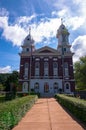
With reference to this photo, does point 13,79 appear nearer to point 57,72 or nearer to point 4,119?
point 57,72

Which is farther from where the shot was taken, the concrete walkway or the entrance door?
the entrance door

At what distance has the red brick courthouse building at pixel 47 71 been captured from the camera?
43156 millimetres

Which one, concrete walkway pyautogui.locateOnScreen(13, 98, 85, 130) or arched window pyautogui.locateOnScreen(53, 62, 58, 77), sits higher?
arched window pyautogui.locateOnScreen(53, 62, 58, 77)

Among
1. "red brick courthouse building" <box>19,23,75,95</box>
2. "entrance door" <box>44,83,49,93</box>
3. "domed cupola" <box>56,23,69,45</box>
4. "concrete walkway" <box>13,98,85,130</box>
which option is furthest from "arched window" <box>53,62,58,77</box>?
"concrete walkway" <box>13,98,85,130</box>

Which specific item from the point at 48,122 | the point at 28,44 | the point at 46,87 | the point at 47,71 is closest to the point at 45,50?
the point at 28,44

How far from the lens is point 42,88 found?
142 ft

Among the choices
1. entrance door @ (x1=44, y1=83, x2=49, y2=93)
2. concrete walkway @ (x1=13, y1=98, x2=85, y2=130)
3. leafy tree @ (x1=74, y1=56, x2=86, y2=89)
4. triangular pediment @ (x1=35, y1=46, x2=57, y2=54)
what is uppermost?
triangular pediment @ (x1=35, y1=46, x2=57, y2=54)

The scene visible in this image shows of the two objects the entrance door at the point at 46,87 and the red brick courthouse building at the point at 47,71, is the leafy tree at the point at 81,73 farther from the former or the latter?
the entrance door at the point at 46,87

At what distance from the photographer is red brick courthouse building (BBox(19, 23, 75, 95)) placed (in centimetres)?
4316

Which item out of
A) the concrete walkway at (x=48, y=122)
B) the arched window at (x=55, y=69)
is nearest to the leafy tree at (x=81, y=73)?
the arched window at (x=55, y=69)

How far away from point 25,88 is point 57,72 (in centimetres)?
985

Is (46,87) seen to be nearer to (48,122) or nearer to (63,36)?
(63,36)

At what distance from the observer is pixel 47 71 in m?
44.1

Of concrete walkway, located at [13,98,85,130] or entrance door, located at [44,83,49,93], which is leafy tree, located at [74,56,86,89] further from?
concrete walkway, located at [13,98,85,130]
